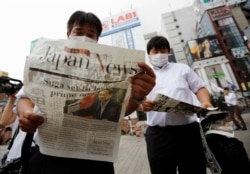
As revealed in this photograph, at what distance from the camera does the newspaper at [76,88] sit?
1.83ft

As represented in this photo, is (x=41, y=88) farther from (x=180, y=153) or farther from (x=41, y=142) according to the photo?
(x=180, y=153)

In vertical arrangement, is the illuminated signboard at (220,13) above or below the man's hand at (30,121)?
above

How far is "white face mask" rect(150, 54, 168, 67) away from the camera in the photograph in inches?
50.9

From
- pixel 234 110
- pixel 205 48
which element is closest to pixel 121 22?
pixel 234 110

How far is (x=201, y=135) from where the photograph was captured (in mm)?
1125

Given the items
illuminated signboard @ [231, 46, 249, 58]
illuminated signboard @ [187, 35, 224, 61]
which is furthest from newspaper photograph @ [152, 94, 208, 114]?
illuminated signboard @ [231, 46, 249, 58]

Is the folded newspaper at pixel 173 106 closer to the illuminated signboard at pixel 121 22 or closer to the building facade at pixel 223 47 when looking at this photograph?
the illuminated signboard at pixel 121 22

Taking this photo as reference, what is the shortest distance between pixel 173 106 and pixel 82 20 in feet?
2.07

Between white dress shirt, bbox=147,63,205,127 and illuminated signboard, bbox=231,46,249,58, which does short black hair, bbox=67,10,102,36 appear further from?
illuminated signboard, bbox=231,46,249,58

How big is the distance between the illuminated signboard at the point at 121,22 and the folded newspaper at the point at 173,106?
14345 millimetres

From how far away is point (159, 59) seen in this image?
51.0 inches

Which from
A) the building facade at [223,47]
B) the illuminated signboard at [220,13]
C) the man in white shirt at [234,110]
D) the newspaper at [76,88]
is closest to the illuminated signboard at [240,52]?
the building facade at [223,47]

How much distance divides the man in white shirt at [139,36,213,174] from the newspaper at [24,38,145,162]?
0.45 m

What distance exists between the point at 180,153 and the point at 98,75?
0.78m
